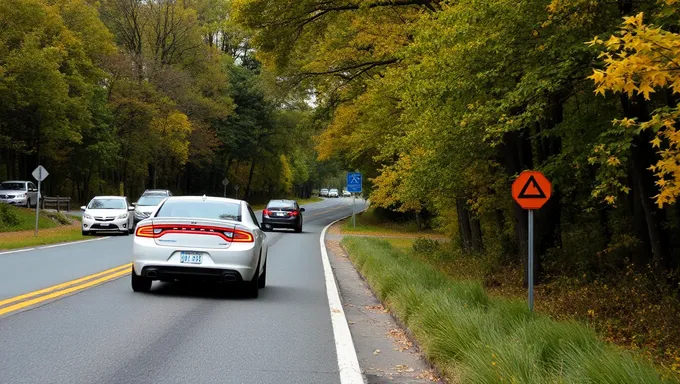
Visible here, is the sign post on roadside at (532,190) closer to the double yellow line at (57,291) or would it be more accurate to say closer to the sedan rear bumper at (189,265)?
the sedan rear bumper at (189,265)

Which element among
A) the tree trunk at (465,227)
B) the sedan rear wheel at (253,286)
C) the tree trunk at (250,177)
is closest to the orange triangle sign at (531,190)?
the sedan rear wheel at (253,286)

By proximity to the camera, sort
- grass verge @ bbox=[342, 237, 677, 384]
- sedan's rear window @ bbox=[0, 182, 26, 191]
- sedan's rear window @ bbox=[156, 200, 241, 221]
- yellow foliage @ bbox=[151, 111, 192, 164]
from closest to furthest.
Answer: grass verge @ bbox=[342, 237, 677, 384], sedan's rear window @ bbox=[156, 200, 241, 221], sedan's rear window @ bbox=[0, 182, 26, 191], yellow foliage @ bbox=[151, 111, 192, 164]

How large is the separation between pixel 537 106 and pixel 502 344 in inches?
187

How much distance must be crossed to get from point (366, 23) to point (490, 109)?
1067 centimetres

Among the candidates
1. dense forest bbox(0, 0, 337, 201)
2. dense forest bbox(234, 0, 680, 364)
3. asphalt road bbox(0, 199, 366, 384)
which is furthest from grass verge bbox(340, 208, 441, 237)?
asphalt road bbox(0, 199, 366, 384)

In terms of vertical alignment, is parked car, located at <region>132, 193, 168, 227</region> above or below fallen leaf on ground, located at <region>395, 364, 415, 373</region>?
above

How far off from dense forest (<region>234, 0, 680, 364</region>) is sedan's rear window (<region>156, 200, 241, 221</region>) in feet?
13.1

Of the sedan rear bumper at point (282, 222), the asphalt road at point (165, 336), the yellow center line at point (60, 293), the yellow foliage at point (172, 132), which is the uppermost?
the yellow foliage at point (172, 132)

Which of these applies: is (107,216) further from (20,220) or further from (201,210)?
(201,210)

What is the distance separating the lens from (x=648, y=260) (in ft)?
41.7

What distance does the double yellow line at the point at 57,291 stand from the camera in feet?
28.5

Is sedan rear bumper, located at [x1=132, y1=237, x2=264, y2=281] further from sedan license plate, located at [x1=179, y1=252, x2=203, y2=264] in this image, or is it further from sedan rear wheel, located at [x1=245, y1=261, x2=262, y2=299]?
sedan rear wheel, located at [x1=245, y1=261, x2=262, y2=299]

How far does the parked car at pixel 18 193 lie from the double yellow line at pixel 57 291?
26.4m

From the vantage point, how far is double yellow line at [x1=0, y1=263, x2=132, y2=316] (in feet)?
28.5
